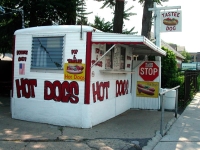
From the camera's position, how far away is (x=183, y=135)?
22.9ft

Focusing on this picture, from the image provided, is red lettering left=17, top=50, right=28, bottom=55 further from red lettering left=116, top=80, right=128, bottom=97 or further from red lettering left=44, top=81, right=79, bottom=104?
red lettering left=116, top=80, right=128, bottom=97

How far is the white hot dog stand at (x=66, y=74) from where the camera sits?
23.4 feet

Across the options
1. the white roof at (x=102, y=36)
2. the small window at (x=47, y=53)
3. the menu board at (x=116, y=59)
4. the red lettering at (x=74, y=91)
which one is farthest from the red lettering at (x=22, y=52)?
the menu board at (x=116, y=59)

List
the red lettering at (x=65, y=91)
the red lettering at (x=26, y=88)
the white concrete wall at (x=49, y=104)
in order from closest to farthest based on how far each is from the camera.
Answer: the white concrete wall at (x=49, y=104) → the red lettering at (x=65, y=91) → the red lettering at (x=26, y=88)

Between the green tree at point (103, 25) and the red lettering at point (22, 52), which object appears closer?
the red lettering at point (22, 52)

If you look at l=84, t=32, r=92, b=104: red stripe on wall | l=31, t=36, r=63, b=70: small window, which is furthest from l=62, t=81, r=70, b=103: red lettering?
l=84, t=32, r=92, b=104: red stripe on wall

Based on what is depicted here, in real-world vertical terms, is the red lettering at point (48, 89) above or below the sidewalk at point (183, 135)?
above

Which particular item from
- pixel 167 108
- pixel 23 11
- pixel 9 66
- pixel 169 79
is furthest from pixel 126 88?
pixel 9 66

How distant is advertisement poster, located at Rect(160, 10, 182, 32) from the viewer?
10695 mm

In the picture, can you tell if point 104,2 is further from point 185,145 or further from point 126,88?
point 185,145

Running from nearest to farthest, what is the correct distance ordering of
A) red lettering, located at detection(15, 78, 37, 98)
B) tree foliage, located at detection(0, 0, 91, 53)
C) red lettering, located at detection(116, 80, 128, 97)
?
red lettering, located at detection(15, 78, 37, 98), red lettering, located at detection(116, 80, 128, 97), tree foliage, located at detection(0, 0, 91, 53)

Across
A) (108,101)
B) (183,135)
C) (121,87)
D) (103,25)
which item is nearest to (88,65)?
(108,101)

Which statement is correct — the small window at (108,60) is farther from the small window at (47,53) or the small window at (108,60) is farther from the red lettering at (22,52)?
the red lettering at (22,52)

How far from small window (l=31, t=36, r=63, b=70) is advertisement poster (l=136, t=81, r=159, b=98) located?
4383mm
